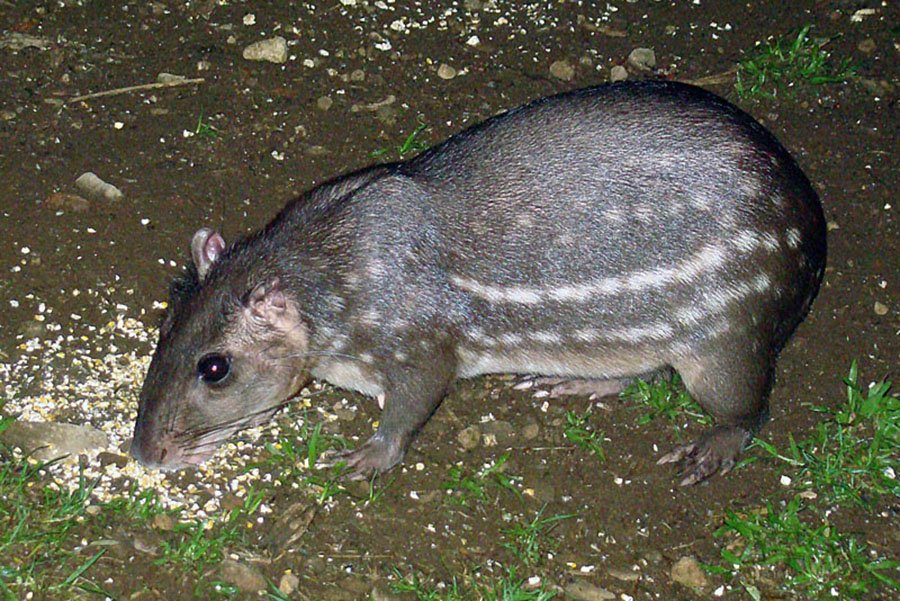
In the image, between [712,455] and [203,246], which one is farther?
[712,455]

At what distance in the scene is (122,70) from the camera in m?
5.89

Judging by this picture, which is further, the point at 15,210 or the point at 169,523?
the point at 15,210

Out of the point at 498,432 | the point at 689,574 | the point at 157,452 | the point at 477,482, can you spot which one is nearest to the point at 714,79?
the point at 498,432

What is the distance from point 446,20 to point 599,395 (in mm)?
2309

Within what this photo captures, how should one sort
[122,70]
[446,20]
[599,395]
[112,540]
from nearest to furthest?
[112,540] → [599,395] → [122,70] → [446,20]

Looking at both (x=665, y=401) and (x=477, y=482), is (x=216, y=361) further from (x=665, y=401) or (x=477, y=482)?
(x=665, y=401)

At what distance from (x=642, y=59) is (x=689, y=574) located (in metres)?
2.78

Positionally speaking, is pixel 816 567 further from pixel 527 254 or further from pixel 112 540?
pixel 112 540

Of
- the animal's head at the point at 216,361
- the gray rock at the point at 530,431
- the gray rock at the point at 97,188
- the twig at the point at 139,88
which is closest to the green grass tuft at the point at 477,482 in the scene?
the gray rock at the point at 530,431

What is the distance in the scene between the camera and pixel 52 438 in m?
4.46

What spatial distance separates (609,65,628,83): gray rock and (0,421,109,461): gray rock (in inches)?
116

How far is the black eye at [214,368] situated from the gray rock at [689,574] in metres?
1.64

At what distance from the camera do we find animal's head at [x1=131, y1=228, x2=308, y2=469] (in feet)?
13.7

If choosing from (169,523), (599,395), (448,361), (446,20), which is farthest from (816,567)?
(446,20)
